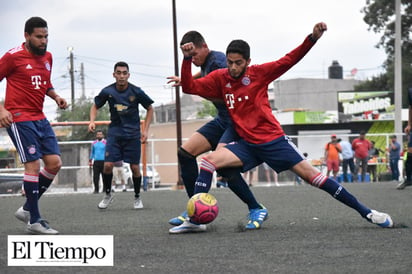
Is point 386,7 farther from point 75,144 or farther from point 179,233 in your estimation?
point 179,233

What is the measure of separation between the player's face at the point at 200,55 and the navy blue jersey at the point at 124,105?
324 cm

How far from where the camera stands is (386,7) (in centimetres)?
5234

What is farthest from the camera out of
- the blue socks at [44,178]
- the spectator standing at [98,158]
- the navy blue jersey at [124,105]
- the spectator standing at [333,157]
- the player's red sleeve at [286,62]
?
the spectator standing at [333,157]

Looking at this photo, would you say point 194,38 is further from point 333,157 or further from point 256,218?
point 333,157

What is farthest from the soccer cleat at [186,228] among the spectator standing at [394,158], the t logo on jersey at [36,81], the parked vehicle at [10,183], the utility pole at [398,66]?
the utility pole at [398,66]

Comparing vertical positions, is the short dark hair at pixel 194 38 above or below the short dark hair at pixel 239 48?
above

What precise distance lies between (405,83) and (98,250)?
4770 centimetres

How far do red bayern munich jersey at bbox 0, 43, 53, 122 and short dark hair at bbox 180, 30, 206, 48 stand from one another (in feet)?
4.78

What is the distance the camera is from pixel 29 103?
7535mm

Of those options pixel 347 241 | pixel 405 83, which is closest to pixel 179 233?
pixel 347 241

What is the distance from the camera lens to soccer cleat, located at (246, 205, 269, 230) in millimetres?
7430

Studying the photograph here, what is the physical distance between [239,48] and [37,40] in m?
2.00

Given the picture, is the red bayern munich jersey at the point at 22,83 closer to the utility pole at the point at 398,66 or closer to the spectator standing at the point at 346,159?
the spectator standing at the point at 346,159

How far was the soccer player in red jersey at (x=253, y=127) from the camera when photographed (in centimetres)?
713
